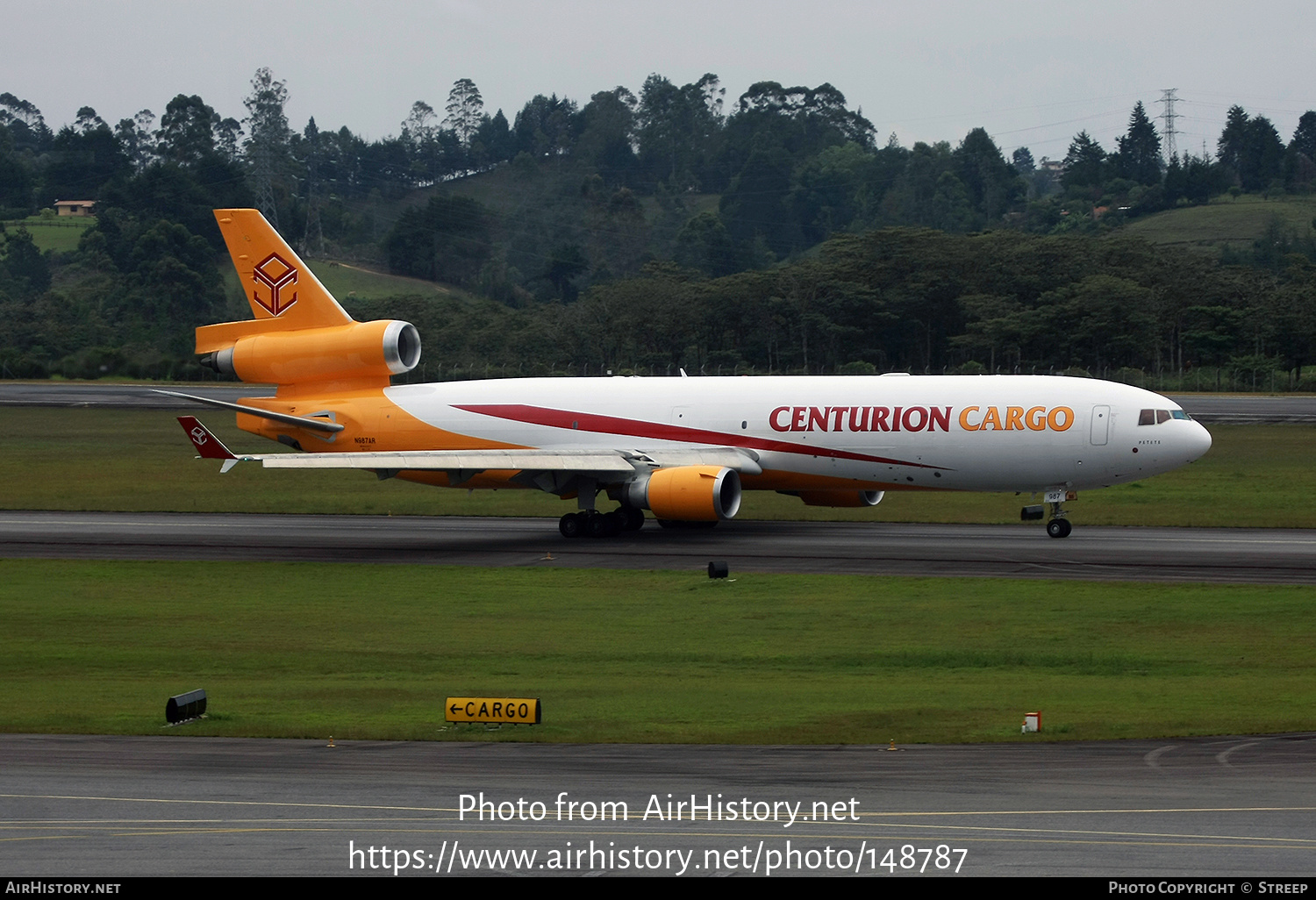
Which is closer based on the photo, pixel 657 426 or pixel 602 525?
pixel 602 525

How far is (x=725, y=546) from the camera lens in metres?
42.3

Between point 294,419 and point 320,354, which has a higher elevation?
point 320,354

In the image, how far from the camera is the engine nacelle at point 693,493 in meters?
42.2

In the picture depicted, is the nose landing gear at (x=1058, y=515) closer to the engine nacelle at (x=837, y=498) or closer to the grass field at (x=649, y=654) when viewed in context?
the engine nacelle at (x=837, y=498)

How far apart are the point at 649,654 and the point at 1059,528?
18.8 meters

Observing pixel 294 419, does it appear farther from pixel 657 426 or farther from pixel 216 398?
pixel 216 398

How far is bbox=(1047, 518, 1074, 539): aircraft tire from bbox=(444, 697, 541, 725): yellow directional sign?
2526 cm

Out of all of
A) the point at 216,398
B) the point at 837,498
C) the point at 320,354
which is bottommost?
the point at 837,498

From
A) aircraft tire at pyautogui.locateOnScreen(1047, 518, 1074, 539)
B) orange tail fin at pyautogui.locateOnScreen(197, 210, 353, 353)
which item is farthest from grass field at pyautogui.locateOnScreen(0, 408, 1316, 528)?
orange tail fin at pyautogui.locateOnScreen(197, 210, 353, 353)

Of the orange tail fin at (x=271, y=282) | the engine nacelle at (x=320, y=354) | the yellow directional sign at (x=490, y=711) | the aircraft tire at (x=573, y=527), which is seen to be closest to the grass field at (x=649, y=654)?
the yellow directional sign at (x=490, y=711)

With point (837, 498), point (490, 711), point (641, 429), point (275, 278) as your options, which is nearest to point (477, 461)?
point (641, 429)

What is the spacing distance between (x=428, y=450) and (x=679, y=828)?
35564mm

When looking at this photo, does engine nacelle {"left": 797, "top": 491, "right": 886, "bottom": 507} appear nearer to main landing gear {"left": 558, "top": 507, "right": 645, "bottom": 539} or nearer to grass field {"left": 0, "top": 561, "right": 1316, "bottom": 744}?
main landing gear {"left": 558, "top": 507, "right": 645, "bottom": 539}

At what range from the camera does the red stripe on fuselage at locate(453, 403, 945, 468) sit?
44156mm
